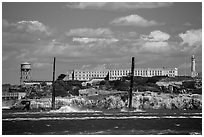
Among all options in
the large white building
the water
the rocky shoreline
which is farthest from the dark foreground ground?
the large white building

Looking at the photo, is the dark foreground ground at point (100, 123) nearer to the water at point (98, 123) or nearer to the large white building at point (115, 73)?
the water at point (98, 123)

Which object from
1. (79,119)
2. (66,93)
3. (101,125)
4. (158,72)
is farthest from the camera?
(66,93)

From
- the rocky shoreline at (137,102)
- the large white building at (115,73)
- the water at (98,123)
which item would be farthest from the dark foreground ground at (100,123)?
the large white building at (115,73)

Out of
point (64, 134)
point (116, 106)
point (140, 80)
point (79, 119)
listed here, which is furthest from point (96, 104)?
point (64, 134)

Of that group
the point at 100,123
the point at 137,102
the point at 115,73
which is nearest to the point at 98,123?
the point at 100,123

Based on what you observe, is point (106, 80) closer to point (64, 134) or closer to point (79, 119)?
point (79, 119)

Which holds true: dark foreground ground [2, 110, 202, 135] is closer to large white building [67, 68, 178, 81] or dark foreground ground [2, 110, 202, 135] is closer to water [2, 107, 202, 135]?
water [2, 107, 202, 135]
